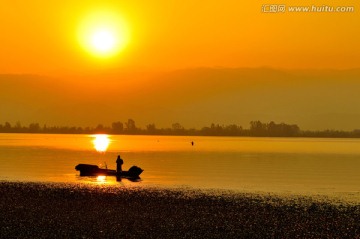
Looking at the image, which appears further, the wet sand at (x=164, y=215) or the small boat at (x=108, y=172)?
the small boat at (x=108, y=172)

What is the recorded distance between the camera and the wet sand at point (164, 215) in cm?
2919

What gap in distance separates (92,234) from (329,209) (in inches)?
876

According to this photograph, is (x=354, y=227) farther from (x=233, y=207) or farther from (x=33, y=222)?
(x=33, y=222)

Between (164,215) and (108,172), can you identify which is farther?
(108,172)

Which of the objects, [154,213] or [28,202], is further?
[28,202]

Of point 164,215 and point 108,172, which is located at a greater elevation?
point 108,172

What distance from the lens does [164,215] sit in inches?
1403

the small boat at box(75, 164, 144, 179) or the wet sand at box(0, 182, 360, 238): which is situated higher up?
the small boat at box(75, 164, 144, 179)

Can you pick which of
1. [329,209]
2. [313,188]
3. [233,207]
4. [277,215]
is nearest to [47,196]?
[233,207]

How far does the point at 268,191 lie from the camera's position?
59.2m

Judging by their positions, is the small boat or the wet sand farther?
the small boat

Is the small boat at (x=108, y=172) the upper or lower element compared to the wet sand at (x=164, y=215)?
upper

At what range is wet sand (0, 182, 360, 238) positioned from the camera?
95.8 ft

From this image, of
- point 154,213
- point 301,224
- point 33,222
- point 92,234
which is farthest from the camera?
point 154,213
